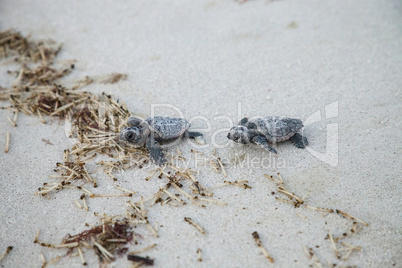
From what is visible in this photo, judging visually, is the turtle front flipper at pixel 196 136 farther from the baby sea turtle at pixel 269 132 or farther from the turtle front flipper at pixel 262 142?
the turtle front flipper at pixel 262 142

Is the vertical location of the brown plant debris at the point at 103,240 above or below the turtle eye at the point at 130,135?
below

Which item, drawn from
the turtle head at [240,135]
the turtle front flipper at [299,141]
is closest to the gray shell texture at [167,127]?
the turtle head at [240,135]

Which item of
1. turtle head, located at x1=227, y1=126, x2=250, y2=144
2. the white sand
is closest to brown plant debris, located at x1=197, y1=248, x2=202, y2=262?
the white sand

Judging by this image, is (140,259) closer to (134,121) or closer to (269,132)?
(134,121)

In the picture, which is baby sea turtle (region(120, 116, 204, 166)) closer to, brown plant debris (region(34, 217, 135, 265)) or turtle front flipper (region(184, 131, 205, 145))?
turtle front flipper (region(184, 131, 205, 145))

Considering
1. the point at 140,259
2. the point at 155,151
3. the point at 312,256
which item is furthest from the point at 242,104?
the point at 140,259

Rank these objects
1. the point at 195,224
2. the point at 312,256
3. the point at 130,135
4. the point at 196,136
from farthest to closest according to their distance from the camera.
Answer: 1. the point at 196,136
2. the point at 130,135
3. the point at 195,224
4. the point at 312,256
